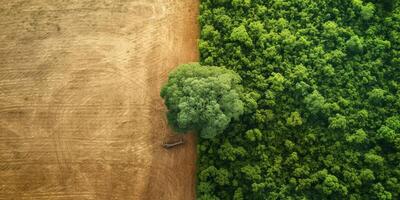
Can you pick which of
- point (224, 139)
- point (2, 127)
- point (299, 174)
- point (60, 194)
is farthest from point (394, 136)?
point (2, 127)

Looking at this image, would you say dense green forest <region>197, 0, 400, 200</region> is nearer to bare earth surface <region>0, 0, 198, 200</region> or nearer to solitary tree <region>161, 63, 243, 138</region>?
solitary tree <region>161, 63, 243, 138</region>

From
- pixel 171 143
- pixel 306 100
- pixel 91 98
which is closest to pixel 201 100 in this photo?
pixel 171 143

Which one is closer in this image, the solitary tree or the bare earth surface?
the solitary tree

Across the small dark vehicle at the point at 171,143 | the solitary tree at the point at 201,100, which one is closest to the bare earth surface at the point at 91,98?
the small dark vehicle at the point at 171,143

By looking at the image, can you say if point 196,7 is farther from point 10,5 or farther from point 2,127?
point 2,127

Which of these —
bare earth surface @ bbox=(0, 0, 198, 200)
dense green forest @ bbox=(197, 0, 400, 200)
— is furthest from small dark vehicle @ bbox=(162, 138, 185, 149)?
dense green forest @ bbox=(197, 0, 400, 200)

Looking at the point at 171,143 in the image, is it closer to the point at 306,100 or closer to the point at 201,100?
the point at 201,100
